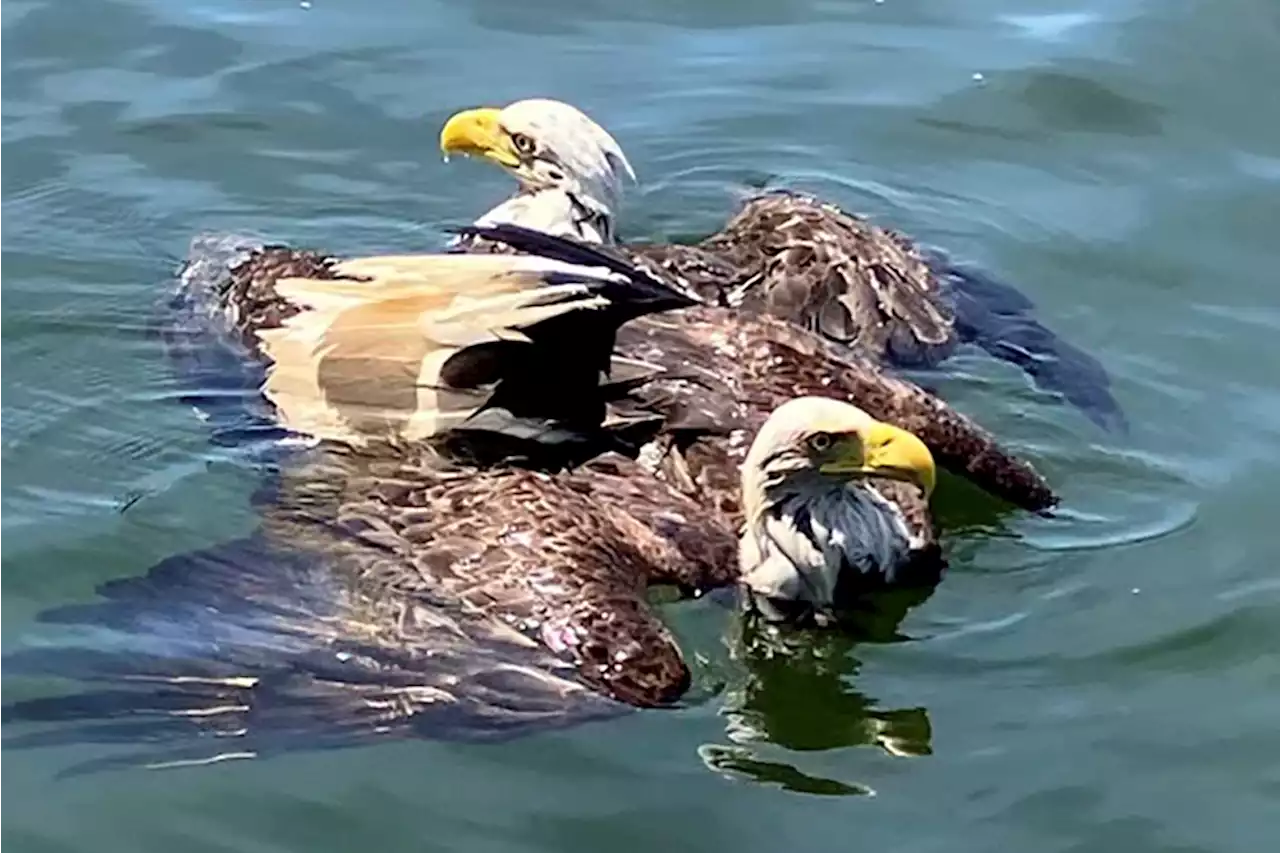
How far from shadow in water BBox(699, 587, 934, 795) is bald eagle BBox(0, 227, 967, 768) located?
92 mm

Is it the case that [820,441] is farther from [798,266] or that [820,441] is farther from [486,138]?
[486,138]

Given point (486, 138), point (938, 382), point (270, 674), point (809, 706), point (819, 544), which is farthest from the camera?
point (486, 138)

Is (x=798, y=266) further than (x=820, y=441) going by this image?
Yes

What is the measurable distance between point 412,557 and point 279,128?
3694 millimetres

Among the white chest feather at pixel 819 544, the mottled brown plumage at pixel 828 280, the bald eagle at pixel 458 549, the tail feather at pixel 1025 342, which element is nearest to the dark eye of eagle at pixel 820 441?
the bald eagle at pixel 458 549

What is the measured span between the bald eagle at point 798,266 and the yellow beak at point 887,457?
52.6 inches

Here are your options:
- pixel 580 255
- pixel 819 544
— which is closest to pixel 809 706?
pixel 819 544

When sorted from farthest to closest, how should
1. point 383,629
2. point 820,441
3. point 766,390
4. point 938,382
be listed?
point 938,382 < point 766,390 < point 820,441 < point 383,629

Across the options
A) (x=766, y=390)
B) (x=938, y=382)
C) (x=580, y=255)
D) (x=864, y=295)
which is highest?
(x=580, y=255)

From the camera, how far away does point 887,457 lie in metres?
8.27

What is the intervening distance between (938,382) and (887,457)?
1.65 meters

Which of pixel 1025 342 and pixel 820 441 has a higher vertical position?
pixel 820 441

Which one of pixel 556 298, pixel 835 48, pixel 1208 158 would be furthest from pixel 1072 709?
pixel 835 48

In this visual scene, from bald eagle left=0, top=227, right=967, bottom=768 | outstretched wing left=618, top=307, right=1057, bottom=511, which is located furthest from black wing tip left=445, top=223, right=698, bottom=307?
outstretched wing left=618, top=307, right=1057, bottom=511
